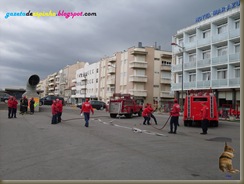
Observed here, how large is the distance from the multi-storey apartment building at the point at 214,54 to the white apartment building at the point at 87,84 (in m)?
42.2

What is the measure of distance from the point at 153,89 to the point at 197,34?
25039 mm

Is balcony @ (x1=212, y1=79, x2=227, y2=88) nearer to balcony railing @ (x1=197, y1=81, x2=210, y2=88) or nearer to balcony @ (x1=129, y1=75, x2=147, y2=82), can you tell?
balcony railing @ (x1=197, y1=81, x2=210, y2=88)

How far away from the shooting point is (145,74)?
67.8m

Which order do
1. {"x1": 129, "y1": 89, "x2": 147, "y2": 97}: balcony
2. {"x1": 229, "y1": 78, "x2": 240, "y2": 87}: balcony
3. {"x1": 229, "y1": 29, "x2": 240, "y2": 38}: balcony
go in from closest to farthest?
{"x1": 229, "y1": 78, "x2": 240, "y2": 87}: balcony → {"x1": 229, "y1": 29, "x2": 240, "y2": 38}: balcony → {"x1": 129, "y1": 89, "x2": 147, "y2": 97}: balcony

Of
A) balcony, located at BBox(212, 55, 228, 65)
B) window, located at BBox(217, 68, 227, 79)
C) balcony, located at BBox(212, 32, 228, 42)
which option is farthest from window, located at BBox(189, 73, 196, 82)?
balcony, located at BBox(212, 32, 228, 42)

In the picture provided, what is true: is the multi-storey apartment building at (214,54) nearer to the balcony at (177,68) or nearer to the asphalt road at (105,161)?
the balcony at (177,68)

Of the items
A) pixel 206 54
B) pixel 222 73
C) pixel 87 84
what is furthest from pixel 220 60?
pixel 87 84

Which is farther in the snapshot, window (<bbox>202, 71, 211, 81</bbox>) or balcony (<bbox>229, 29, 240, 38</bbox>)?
window (<bbox>202, 71, 211, 81</bbox>)

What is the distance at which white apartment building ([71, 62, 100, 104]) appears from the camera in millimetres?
88944

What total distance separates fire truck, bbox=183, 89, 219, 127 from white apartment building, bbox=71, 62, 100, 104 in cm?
6580

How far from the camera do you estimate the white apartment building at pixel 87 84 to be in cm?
8894

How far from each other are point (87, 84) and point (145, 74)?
3334 centimetres

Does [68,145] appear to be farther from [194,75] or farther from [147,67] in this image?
[147,67]

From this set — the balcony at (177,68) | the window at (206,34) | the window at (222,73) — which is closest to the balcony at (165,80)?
the balcony at (177,68)
